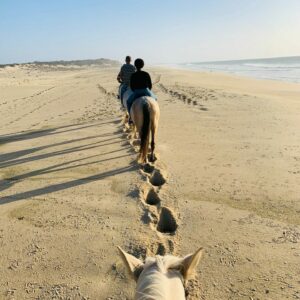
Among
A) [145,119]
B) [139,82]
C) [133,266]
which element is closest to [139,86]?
[139,82]

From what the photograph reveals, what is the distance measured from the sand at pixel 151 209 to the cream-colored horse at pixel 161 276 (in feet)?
1.42

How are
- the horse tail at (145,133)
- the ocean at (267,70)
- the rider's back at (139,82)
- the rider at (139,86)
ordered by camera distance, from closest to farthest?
the horse tail at (145,133) < the rider at (139,86) < the rider's back at (139,82) < the ocean at (267,70)

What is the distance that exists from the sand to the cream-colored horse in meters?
0.43

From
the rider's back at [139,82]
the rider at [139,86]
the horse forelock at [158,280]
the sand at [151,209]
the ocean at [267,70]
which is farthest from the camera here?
the ocean at [267,70]

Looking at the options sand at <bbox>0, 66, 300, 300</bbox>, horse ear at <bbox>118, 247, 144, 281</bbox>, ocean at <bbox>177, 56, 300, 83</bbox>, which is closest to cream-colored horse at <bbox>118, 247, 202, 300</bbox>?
horse ear at <bbox>118, 247, 144, 281</bbox>

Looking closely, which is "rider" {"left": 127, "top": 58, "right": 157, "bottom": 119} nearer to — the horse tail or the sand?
the horse tail

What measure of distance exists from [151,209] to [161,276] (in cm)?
315

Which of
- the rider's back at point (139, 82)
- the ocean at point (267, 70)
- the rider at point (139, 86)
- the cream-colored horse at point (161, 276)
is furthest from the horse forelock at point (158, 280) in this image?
the ocean at point (267, 70)

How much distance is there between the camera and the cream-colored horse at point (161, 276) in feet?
5.27

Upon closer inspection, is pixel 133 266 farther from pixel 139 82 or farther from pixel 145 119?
pixel 139 82

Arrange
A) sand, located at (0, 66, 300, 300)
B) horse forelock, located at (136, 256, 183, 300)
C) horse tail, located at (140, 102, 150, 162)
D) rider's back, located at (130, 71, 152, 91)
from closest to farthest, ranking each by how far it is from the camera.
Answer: horse forelock, located at (136, 256, 183, 300) < sand, located at (0, 66, 300, 300) < horse tail, located at (140, 102, 150, 162) < rider's back, located at (130, 71, 152, 91)

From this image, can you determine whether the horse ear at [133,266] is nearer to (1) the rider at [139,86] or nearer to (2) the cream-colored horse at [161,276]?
(2) the cream-colored horse at [161,276]

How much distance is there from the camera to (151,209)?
489cm

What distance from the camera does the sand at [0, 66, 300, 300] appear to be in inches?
139
